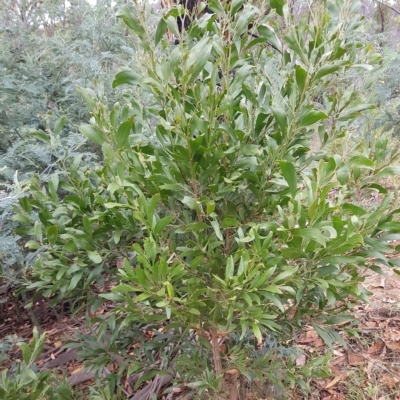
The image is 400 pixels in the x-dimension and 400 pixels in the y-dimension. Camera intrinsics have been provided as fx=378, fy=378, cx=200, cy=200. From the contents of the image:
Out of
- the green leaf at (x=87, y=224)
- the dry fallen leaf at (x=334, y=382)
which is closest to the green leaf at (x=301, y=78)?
the green leaf at (x=87, y=224)

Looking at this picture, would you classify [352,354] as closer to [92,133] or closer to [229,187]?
[229,187]

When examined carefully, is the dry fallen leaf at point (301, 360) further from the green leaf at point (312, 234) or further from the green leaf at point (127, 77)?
the green leaf at point (127, 77)

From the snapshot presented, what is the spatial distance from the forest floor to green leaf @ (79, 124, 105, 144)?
115cm

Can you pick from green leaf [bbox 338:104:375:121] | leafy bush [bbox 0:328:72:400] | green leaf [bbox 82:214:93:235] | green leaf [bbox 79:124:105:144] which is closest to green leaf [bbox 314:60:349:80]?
green leaf [bbox 338:104:375:121]

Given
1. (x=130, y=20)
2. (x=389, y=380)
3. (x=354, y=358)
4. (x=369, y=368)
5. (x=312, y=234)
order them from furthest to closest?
1. (x=354, y=358)
2. (x=369, y=368)
3. (x=389, y=380)
4. (x=130, y=20)
5. (x=312, y=234)

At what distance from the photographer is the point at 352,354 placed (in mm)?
2375

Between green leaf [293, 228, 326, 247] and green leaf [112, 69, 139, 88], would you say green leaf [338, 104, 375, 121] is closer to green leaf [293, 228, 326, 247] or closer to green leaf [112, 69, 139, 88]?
green leaf [293, 228, 326, 247]

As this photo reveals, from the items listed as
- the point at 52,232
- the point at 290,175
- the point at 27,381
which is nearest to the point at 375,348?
the point at 290,175

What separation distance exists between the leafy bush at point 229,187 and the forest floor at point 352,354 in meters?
0.84

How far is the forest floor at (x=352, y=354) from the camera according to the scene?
212 cm

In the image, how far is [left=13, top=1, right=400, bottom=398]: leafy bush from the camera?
1.03 metres

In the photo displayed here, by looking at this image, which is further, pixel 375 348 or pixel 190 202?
pixel 375 348

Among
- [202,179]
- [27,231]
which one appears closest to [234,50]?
[202,179]

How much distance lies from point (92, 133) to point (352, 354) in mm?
2122
